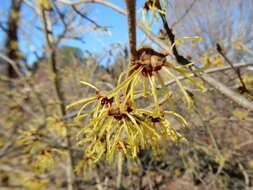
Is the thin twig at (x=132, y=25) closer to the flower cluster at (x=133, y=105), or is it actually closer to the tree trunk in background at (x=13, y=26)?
the flower cluster at (x=133, y=105)

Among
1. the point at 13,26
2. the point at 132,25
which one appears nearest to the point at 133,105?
the point at 132,25

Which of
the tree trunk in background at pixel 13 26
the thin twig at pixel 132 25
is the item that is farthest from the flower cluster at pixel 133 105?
the tree trunk in background at pixel 13 26

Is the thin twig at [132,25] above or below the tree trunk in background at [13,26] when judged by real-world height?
below

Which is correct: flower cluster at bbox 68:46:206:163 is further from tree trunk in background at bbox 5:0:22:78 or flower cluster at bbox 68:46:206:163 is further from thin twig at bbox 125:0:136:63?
tree trunk in background at bbox 5:0:22:78

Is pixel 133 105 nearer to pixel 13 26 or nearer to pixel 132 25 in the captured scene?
pixel 132 25

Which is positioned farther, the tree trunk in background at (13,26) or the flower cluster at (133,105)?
the tree trunk in background at (13,26)

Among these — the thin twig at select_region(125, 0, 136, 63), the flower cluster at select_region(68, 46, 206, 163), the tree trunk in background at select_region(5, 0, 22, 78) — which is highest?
the tree trunk in background at select_region(5, 0, 22, 78)

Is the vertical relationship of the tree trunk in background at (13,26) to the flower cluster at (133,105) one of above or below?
above

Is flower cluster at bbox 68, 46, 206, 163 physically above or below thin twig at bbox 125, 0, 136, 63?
below

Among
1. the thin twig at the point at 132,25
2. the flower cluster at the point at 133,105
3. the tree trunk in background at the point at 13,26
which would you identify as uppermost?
the tree trunk in background at the point at 13,26

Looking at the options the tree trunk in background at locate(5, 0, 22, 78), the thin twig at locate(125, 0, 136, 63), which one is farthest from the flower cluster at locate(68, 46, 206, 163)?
the tree trunk in background at locate(5, 0, 22, 78)

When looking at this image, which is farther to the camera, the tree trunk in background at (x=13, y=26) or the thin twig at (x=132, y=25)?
the tree trunk in background at (x=13, y=26)
